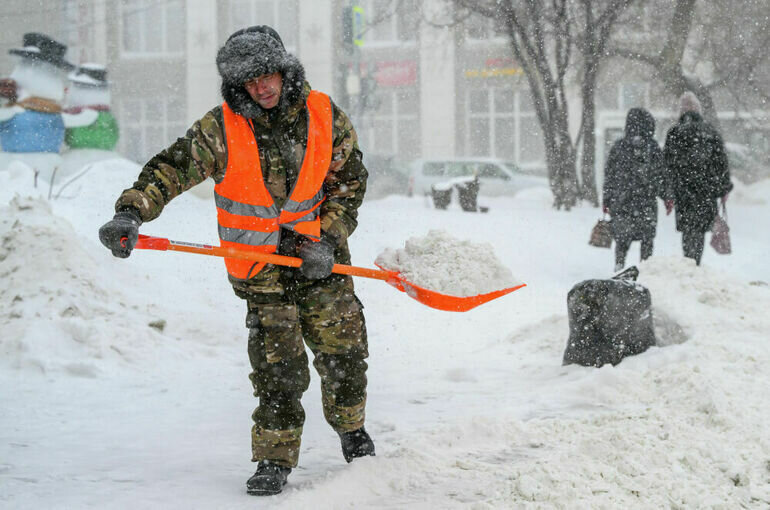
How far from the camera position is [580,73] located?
17672 mm

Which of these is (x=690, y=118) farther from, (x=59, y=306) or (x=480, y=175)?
(x=480, y=175)

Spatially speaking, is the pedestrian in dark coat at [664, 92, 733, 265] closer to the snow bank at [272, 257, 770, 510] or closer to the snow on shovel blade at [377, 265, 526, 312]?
the snow bank at [272, 257, 770, 510]

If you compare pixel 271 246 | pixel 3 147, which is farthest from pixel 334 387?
pixel 3 147

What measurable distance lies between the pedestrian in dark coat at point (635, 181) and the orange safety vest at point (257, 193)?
5443mm

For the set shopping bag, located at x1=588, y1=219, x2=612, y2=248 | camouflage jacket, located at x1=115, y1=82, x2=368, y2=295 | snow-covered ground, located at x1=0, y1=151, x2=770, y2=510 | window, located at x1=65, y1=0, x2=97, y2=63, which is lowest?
snow-covered ground, located at x1=0, y1=151, x2=770, y2=510

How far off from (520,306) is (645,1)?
1058cm

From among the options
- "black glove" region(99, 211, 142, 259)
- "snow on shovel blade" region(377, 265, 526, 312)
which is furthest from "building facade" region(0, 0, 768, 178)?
"black glove" region(99, 211, 142, 259)

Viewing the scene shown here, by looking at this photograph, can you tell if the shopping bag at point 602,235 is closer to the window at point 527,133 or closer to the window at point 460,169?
the window at point 460,169

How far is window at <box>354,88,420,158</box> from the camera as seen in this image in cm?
2931

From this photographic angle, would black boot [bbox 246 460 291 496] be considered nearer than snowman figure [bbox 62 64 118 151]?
Yes

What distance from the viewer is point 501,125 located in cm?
2964

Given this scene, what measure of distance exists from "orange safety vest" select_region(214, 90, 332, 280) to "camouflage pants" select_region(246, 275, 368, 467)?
169mm

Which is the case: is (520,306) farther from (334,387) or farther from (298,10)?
(298,10)

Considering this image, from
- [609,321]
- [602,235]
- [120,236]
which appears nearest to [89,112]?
[602,235]
